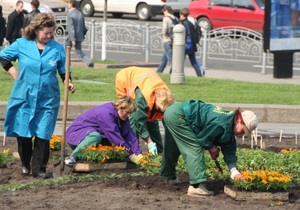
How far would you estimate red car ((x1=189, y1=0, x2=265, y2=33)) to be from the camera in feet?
108

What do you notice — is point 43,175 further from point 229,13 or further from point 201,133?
point 229,13

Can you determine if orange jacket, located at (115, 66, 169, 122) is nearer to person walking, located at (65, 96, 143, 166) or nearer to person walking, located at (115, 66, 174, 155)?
person walking, located at (115, 66, 174, 155)

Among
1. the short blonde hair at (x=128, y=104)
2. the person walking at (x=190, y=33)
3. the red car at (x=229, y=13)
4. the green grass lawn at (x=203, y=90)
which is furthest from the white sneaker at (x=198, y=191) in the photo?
the red car at (x=229, y=13)

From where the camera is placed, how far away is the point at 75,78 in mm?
18875

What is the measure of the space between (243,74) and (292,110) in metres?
8.63

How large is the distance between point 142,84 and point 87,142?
2.76 ft

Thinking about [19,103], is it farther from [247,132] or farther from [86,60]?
[86,60]

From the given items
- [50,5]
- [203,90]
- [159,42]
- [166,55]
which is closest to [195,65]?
[166,55]

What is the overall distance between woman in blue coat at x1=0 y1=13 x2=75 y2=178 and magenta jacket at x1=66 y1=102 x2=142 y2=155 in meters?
0.53

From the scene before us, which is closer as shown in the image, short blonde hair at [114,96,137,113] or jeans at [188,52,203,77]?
short blonde hair at [114,96,137,113]

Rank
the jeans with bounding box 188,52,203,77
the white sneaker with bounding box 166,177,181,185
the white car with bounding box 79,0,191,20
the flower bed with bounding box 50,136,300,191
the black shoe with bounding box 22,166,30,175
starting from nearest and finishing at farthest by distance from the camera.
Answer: the white sneaker with bounding box 166,177,181,185, the flower bed with bounding box 50,136,300,191, the black shoe with bounding box 22,166,30,175, the jeans with bounding box 188,52,203,77, the white car with bounding box 79,0,191,20

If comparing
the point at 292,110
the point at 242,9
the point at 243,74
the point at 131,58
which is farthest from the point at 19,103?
the point at 242,9

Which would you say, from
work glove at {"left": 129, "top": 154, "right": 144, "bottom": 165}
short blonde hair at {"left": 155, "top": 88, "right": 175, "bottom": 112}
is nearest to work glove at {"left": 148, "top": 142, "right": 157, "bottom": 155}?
work glove at {"left": 129, "top": 154, "right": 144, "bottom": 165}

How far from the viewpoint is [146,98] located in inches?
405
